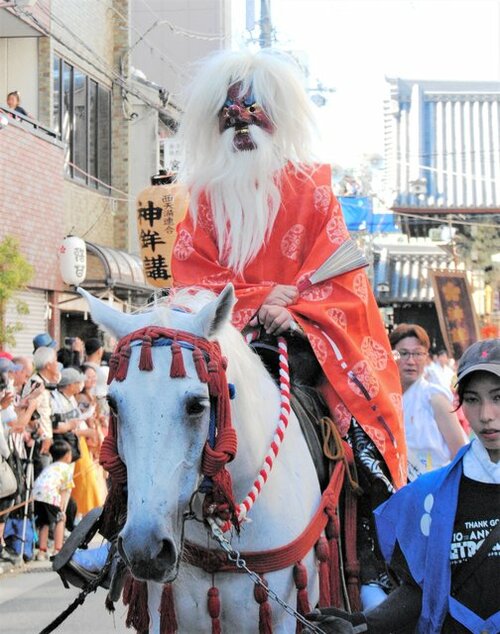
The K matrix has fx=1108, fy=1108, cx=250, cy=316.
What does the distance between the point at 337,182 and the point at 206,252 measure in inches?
1058

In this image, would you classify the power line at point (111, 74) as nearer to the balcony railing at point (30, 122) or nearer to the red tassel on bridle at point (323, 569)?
the balcony railing at point (30, 122)

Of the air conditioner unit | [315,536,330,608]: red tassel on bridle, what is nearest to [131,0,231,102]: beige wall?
the air conditioner unit

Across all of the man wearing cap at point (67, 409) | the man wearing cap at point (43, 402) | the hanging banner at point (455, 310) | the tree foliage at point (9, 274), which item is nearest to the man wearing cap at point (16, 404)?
the man wearing cap at point (43, 402)

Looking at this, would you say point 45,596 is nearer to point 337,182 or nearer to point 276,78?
point 276,78

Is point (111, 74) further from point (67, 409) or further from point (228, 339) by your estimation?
point (228, 339)

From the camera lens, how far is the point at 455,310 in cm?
1950

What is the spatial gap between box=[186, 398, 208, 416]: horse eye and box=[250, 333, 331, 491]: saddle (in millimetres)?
1057

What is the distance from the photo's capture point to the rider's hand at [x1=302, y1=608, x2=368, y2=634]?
135 inches

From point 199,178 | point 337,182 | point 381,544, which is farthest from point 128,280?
point 381,544

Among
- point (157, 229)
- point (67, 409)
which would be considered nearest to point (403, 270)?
point (157, 229)

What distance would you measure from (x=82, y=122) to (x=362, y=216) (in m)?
7.57

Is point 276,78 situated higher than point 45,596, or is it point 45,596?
point 276,78

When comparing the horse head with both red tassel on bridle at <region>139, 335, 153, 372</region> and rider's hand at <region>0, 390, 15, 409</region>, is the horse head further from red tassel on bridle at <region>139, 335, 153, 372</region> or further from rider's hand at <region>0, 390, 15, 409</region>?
rider's hand at <region>0, 390, 15, 409</region>

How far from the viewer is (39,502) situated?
1170cm
